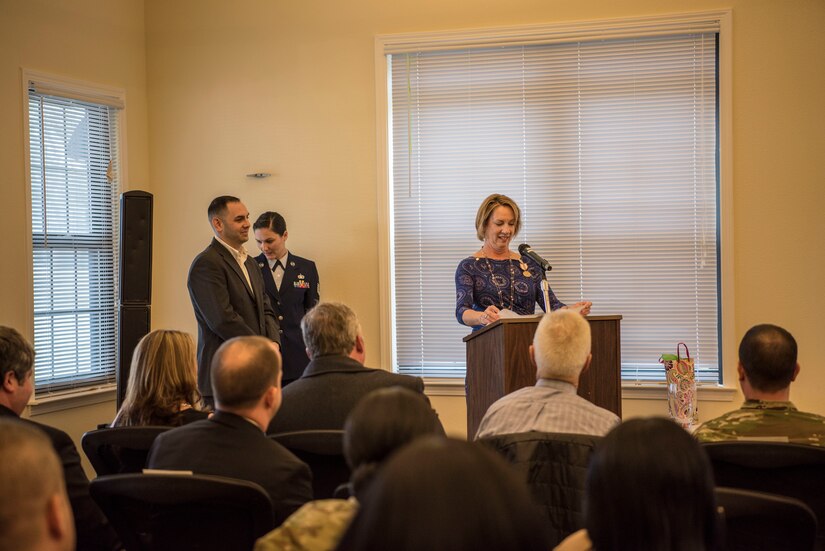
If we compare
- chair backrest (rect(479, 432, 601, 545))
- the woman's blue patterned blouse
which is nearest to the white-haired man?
chair backrest (rect(479, 432, 601, 545))

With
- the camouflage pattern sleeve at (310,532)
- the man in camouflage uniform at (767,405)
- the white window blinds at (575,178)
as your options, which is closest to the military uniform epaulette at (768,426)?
the man in camouflage uniform at (767,405)

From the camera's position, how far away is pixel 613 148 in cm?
528

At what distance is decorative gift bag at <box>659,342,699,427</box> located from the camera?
16.1ft

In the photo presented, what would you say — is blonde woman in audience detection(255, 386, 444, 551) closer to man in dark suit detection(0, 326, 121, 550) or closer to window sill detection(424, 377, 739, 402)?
man in dark suit detection(0, 326, 121, 550)

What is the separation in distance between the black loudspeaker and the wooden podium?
2.12 m

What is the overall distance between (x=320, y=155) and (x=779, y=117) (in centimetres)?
301

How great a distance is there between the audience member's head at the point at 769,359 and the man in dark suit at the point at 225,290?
260cm

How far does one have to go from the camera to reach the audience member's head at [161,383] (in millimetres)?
2664

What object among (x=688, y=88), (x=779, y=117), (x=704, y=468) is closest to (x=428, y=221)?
(x=688, y=88)

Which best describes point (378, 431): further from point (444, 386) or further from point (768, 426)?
point (444, 386)

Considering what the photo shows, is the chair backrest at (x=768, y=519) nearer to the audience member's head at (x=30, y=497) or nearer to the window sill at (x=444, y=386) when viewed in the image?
the audience member's head at (x=30, y=497)

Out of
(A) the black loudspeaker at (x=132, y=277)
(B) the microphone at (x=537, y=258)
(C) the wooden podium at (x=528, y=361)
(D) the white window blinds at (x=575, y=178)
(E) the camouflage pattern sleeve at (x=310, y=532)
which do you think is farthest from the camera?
(D) the white window blinds at (x=575, y=178)

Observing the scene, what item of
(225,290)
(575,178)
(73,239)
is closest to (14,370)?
(225,290)

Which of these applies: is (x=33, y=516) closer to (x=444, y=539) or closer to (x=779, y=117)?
(x=444, y=539)
